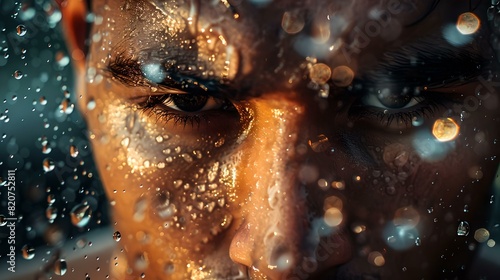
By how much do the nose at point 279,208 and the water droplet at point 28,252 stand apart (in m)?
1.18

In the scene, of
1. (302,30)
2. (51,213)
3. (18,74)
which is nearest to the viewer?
(302,30)

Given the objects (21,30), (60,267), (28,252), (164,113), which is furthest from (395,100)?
(28,252)

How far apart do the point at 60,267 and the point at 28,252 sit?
0.23 m

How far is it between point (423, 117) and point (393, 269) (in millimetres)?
247

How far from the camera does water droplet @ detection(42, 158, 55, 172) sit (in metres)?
1.57

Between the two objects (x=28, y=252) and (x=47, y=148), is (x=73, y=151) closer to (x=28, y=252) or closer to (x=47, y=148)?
(x=47, y=148)

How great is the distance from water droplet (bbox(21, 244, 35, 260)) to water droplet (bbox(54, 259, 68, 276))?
0.13 metres

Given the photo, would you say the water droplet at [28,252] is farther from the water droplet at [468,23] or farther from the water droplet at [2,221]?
the water droplet at [468,23]

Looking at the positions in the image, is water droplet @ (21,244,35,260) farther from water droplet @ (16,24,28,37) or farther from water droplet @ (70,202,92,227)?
water droplet @ (16,24,28,37)

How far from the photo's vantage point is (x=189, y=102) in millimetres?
907

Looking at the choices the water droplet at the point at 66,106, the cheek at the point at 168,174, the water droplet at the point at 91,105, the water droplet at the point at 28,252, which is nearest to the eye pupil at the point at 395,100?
the cheek at the point at 168,174

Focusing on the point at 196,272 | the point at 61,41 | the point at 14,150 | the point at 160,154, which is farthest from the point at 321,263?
the point at 14,150

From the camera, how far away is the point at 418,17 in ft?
2.50

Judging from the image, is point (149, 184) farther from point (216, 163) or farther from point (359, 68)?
point (359, 68)
